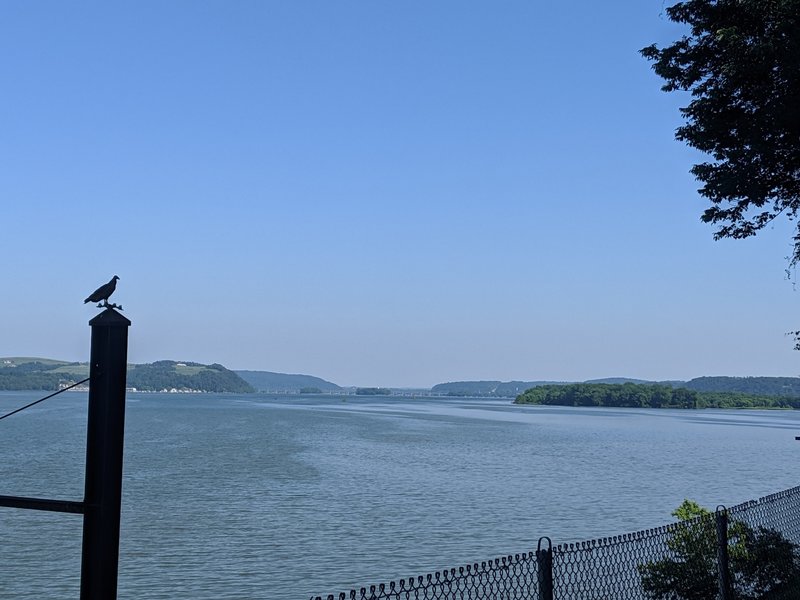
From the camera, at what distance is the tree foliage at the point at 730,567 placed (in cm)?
1134

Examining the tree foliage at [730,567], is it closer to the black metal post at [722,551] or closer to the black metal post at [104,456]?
the black metal post at [722,551]

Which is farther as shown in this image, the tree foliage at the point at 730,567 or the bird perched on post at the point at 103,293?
the tree foliage at the point at 730,567

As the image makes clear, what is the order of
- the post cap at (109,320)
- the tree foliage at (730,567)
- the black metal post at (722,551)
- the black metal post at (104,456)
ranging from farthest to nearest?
1. the tree foliage at (730,567)
2. the black metal post at (722,551)
3. the post cap at (109,320)
4. the black metal post at (104,456)

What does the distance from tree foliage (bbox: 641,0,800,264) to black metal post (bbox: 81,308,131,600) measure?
39.1ft

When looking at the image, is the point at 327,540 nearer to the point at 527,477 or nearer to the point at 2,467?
the point at 527,477

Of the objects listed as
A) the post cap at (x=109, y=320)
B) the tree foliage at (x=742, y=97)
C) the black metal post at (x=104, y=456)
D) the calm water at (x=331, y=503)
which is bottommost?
the calm water at (x=331, y=503)

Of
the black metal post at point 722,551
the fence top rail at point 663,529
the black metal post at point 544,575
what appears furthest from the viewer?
the black metal post at point 722,551

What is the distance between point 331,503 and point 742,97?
29272mm

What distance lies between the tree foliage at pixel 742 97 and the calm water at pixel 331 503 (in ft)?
49.4

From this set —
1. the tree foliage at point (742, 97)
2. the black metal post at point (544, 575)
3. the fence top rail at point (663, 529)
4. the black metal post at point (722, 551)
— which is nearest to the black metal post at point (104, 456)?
the black metal post at point (544, 575)

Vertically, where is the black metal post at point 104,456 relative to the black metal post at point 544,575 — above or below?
above

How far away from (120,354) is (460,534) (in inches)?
1035

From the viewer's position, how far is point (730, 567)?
1202 centimetres

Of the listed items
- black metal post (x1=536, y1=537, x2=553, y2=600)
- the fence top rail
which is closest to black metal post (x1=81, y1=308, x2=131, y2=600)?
black metal post (x1=536, y1=537, x2=553, y2=600)
